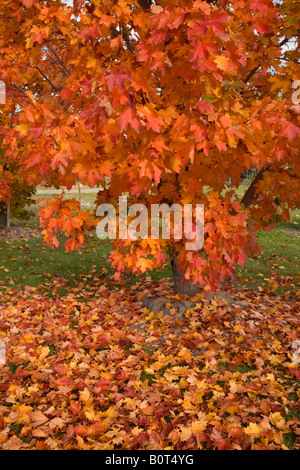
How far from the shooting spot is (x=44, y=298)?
594cm

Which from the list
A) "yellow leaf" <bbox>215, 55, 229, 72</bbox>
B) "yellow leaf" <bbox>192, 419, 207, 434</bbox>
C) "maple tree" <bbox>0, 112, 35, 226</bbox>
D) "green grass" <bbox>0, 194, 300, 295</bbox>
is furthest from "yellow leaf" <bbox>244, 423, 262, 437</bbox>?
"maple tree" <bbox>0, 112, 35, 226</bbox>

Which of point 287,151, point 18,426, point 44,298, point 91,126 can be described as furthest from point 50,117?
point 44,298

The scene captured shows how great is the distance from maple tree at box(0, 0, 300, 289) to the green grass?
275cm

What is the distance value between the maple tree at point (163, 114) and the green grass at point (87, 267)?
9.02 feet

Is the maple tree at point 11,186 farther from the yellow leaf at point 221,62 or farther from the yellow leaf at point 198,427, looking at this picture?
the yellow leaf at point 198,427

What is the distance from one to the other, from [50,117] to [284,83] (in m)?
2.31

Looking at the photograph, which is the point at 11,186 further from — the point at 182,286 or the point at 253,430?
the point at 253,430

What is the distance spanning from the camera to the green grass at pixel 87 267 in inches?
255

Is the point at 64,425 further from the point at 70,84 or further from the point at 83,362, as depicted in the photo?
the point at 70,84

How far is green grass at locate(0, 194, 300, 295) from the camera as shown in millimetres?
6480

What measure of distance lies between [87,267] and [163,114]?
545 centimetres

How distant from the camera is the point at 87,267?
25.9 feet

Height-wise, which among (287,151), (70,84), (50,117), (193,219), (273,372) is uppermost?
(70,84)

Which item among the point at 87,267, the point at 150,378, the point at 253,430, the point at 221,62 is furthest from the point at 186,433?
the point at 87,267
